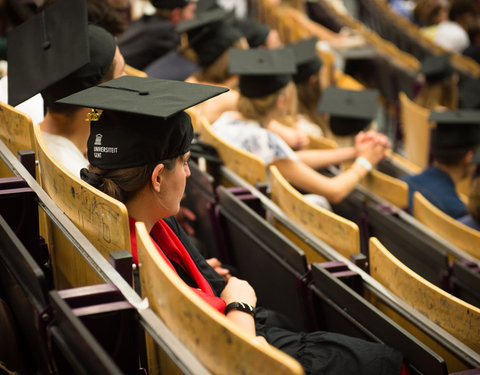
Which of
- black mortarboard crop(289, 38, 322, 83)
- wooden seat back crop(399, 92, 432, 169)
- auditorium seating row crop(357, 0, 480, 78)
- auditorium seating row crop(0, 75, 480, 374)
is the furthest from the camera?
auditorium seating row crop(357, 0, 480, 78)

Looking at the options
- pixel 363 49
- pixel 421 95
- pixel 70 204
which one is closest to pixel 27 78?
pixel 70 204

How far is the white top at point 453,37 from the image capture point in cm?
752

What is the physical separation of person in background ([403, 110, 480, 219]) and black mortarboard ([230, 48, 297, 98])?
817mm

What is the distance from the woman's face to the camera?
1.50m

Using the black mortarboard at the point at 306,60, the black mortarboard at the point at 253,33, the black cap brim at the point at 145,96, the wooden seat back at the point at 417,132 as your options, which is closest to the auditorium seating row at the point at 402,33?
the wooden seat back at the point at 417,132

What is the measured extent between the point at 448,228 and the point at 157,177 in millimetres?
1394

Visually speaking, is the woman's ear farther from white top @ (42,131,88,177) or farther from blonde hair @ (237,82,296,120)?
blonde hair @ (237,82,296,120)

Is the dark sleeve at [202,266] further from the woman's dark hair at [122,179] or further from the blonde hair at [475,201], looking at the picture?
the blonde hair at [475,201]

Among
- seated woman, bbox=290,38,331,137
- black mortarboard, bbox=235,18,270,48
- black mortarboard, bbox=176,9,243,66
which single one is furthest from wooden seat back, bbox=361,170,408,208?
black mortarboard, bbox=235,18,270,48

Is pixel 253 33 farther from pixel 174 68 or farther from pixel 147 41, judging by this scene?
pixel 174 68

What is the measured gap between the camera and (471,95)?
5242 mm

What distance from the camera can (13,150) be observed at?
6.32 ft

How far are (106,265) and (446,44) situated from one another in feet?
23.4

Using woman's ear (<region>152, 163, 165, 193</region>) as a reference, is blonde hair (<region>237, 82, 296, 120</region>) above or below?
below
